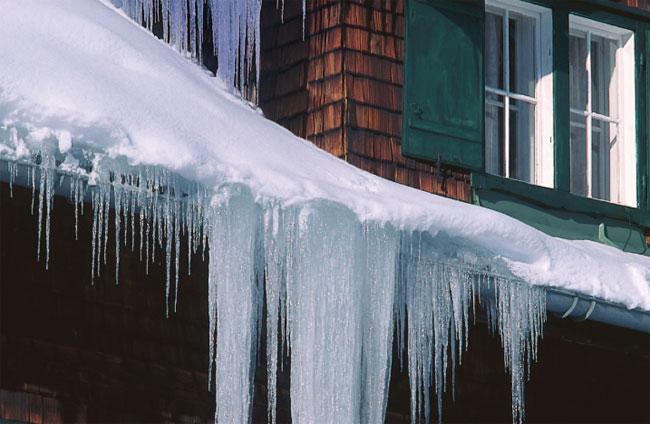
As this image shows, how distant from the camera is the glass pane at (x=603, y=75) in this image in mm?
10242

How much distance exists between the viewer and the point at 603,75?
10.3m

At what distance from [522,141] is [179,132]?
11.5 feet

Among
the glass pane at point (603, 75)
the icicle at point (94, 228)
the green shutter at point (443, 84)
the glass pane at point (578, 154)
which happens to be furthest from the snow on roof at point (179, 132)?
the glass pane at point (603, 75)

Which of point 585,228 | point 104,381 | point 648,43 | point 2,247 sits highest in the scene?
point 648,43

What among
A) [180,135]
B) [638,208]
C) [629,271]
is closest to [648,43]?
[638,208]

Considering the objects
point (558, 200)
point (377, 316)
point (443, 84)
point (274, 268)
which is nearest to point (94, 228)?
point (274, 268)

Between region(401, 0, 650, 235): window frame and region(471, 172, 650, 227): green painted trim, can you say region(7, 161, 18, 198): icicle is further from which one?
region(471, 172, 650, 227): green painted trim

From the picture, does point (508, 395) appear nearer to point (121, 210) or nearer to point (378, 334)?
point (378, 334)

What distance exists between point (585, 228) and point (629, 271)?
962mm

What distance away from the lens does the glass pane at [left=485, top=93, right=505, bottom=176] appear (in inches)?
375

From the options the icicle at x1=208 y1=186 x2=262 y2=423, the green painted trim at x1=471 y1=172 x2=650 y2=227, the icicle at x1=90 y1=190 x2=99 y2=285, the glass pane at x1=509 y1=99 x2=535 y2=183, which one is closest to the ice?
the green painted trim at x1=471 y1=172 x2=650 y2=227

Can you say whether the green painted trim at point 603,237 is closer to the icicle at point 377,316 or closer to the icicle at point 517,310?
the icicle at point 517,310

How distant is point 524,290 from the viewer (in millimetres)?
7977

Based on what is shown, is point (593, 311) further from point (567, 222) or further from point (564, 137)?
point (564, 137)
